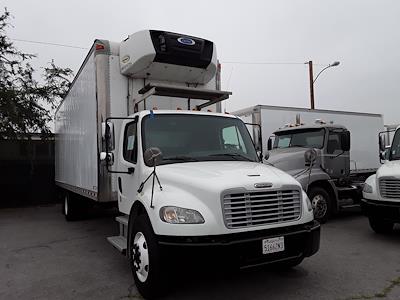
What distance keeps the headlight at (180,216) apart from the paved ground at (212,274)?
19.3 inches

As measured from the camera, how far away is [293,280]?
509 cm

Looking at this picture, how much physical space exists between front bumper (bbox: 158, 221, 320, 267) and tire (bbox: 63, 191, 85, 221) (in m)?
7.67

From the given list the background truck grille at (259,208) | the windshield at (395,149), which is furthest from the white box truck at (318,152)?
the background truck grille at (259,208)

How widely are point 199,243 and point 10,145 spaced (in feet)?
49.1

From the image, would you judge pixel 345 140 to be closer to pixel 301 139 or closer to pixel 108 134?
pixel 301 139

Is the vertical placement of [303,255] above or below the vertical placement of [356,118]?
below

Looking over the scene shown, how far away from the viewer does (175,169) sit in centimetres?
480

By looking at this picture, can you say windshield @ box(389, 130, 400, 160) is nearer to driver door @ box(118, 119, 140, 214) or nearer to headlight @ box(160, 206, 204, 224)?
driver door @ box(118, 119, 140, 214)

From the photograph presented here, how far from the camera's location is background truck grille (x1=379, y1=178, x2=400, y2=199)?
23.0ft

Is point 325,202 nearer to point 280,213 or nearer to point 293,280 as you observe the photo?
point 293,280

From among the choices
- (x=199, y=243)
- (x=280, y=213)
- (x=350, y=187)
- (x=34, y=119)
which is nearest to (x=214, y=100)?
(x=280, y=213)

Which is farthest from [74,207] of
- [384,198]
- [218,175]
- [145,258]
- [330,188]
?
Result: [384,198]

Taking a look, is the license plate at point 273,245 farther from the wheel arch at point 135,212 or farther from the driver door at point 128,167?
the driver door at point 128,167

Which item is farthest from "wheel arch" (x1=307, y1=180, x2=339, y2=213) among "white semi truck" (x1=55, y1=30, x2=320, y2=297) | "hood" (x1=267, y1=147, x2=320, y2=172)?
"white semi truck" (x1=55, y1=30, x2=320, y2=297)
